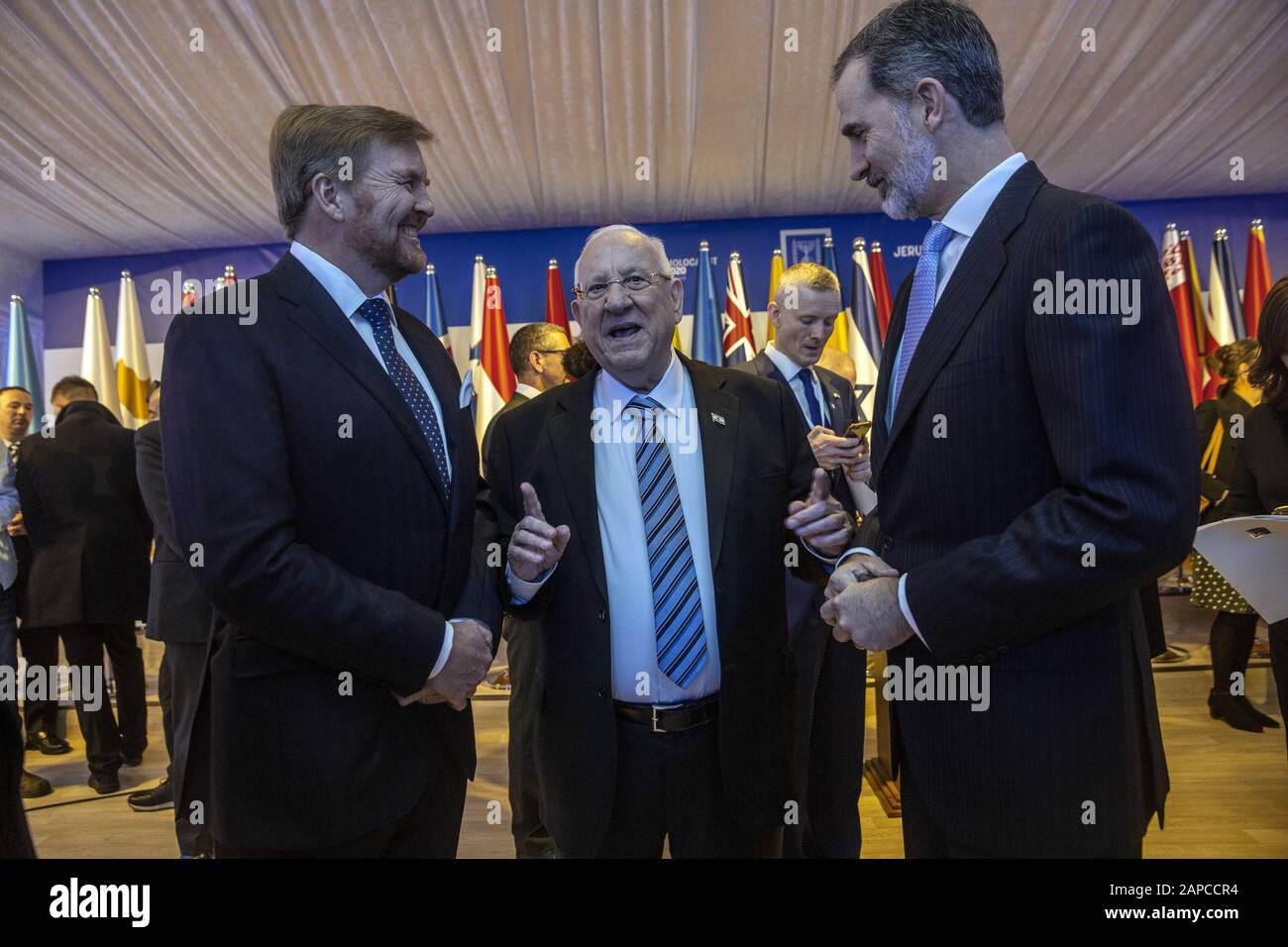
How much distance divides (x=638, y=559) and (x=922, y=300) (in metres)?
0.76

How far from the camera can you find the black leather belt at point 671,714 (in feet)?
5.73

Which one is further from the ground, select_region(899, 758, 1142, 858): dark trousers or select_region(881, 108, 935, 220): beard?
select_region(881, 108, 935, 220): beard

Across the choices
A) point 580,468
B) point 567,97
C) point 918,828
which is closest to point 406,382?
point 580,468

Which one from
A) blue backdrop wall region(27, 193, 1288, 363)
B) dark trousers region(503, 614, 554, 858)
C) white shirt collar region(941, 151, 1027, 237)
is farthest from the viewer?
blue backdrop wall region(27, 193, 1288, 363)

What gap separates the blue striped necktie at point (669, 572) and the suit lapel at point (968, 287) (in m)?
0.61

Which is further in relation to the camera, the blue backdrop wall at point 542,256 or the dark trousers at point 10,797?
the blue backdrop wall at point 542,256

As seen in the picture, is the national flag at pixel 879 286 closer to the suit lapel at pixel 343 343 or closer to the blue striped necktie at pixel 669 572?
the blue striped necktie at pixel 669 572

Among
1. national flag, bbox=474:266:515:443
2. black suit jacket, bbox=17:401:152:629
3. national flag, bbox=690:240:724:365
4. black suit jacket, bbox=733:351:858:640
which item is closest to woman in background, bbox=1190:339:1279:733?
black suit jacket, bbox=733:351:858:640

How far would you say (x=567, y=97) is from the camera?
5.45 meters

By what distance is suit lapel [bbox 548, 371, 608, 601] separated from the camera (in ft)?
5.87

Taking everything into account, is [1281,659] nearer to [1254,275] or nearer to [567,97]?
[567,97]

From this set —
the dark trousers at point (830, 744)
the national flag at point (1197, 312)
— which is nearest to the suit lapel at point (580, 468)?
the dark trousers at point (830, 744)

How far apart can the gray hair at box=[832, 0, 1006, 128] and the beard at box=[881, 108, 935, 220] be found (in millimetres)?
49

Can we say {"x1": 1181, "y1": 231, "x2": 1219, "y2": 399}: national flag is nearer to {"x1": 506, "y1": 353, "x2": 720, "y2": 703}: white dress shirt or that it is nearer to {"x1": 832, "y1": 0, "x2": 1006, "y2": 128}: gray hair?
{"x1": 506, "y1": 353, "x2": 720, "y2": 703}: white dress shirt
